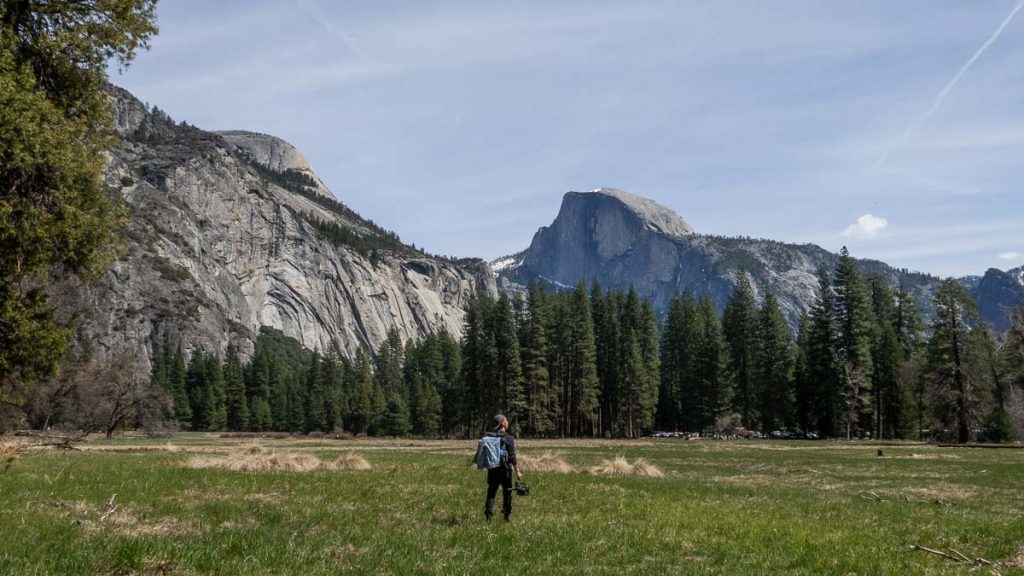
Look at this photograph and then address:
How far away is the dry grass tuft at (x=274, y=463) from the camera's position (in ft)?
80.9

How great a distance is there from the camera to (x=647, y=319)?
104688 millimetres

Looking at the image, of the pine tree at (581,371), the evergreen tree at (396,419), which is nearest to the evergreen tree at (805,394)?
the pine tree at (581,371)

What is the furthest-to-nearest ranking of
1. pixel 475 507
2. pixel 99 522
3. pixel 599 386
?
pixel 599 386
pixel 475 507
pixel 99 522

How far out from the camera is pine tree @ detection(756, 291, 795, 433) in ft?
285

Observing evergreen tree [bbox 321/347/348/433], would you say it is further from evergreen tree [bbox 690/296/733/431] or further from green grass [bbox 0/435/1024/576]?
green grass [bbox 0/435/1024/576]

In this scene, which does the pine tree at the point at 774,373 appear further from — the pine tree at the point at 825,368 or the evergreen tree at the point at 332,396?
the evergreen tree at the point at 332,396

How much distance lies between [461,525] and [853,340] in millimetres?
76276

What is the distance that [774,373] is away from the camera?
8862 centimetres

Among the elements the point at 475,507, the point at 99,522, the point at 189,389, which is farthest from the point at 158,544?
the point at 189,389

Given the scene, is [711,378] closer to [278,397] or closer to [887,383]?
[887,383]

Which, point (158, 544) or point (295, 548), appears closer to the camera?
point (158, 544)

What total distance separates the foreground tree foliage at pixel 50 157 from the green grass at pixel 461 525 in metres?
3.85

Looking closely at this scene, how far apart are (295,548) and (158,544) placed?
6.34ft

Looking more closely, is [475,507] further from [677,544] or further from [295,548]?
[295,548]
